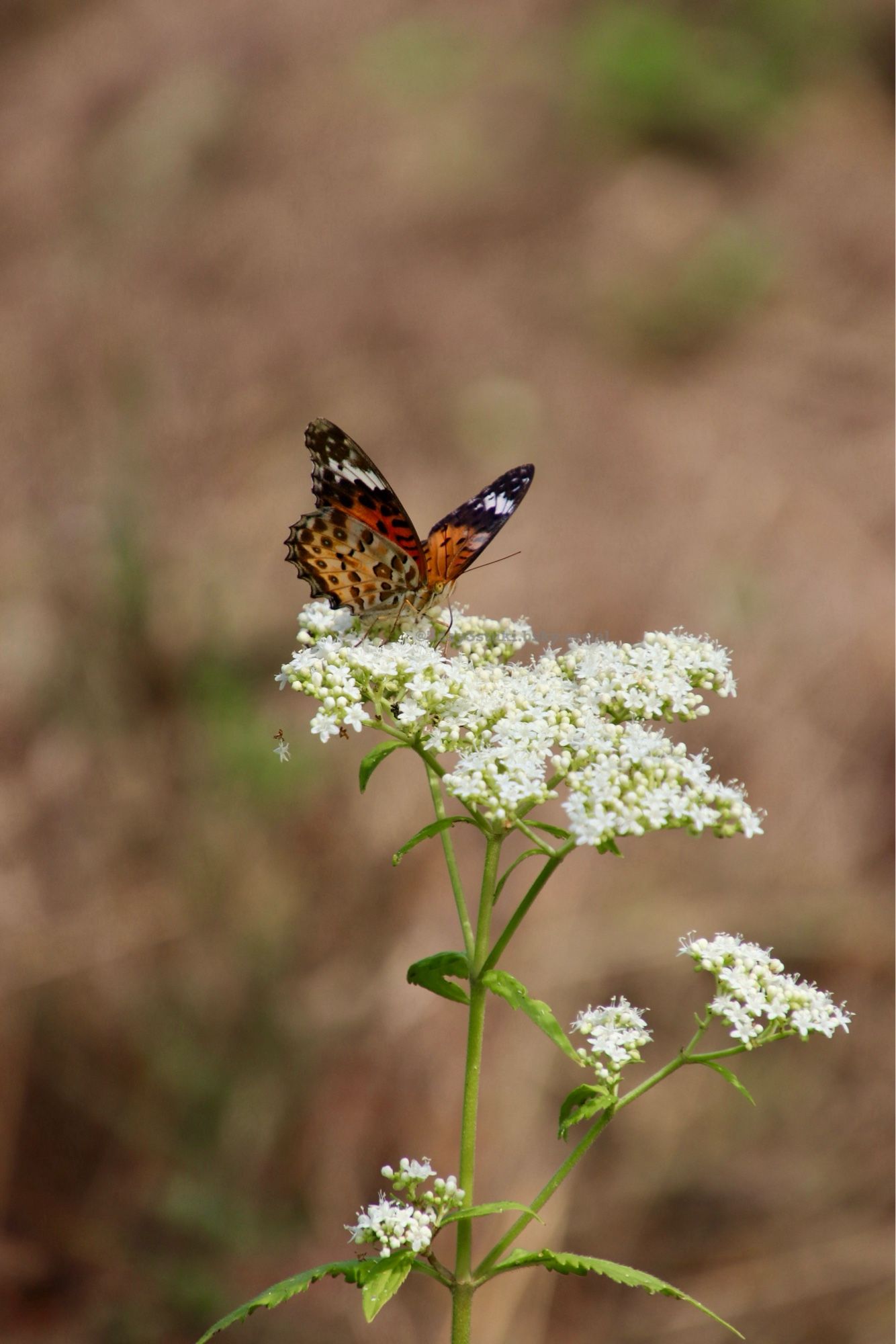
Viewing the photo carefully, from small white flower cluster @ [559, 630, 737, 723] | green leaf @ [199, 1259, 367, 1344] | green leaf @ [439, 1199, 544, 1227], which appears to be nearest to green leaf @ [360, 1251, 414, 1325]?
green leaf @ [199, 1259, 367, 1344]

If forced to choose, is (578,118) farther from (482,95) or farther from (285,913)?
(285,913)

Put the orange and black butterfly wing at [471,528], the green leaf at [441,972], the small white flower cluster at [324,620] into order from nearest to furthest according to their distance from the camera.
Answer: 1. the green leaf at [441,972]
2. the small white flower cluster at [324,620]
3. the orange and black butterfly wing at [471,528]

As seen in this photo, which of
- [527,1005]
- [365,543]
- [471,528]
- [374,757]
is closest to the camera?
[527,1005]

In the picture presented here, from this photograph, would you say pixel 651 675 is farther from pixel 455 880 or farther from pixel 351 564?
pixel 351 564

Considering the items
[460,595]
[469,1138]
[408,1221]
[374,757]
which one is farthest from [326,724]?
[460,595]

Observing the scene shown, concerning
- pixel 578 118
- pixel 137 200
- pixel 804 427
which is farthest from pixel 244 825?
pixel 578 118

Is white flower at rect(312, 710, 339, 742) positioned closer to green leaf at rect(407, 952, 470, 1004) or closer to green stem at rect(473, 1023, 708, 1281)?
green leaf at rect(407, 952, 470, 1004)

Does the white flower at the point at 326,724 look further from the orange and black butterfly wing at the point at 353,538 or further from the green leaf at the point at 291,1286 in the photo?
the green leaf at the point at 291,1286

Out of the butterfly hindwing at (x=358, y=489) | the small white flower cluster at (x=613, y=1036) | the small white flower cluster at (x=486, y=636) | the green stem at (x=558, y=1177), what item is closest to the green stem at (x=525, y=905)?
the small white flower cluster at (x=613, y=1036)
